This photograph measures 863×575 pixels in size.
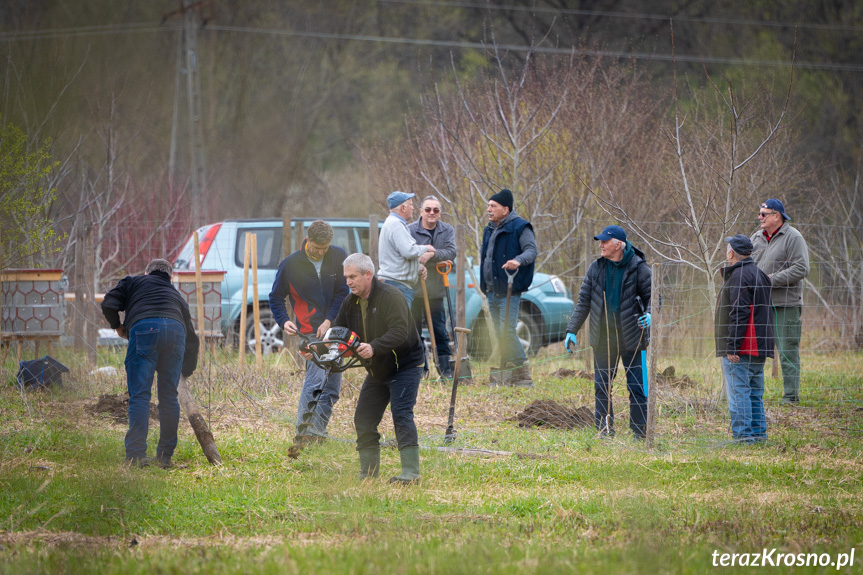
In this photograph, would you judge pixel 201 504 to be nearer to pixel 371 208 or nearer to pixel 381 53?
pixel 371 208

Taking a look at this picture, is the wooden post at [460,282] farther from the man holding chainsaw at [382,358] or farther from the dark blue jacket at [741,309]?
the man holding chainsaw at [382,358]

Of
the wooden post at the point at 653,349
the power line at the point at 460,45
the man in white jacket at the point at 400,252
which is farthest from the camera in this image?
the man in white jacket at the point at 400,252

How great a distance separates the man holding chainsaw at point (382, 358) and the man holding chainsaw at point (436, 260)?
3247 millimetres

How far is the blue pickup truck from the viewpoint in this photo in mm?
10789

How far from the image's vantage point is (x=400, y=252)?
8.71 m

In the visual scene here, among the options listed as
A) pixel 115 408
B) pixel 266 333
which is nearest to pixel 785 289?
pixel 266 333

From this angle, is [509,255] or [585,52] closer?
[509,255]

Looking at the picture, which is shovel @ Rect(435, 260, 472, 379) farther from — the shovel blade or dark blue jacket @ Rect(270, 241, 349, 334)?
the shovel blade

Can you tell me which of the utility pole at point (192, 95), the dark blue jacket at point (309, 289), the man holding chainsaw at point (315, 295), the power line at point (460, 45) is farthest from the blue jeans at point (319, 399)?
the utility pole at point (192, 95)

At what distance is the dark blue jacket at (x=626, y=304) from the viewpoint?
23.1 feet

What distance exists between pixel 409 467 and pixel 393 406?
15.8 inches

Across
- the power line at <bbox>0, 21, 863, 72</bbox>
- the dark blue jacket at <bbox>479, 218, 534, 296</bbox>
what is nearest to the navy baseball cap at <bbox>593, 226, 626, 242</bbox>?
the power line at <bbox>0, 21, 863, 72</bbox>

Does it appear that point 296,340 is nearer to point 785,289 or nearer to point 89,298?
point 89,298

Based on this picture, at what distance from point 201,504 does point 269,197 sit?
2278cm
